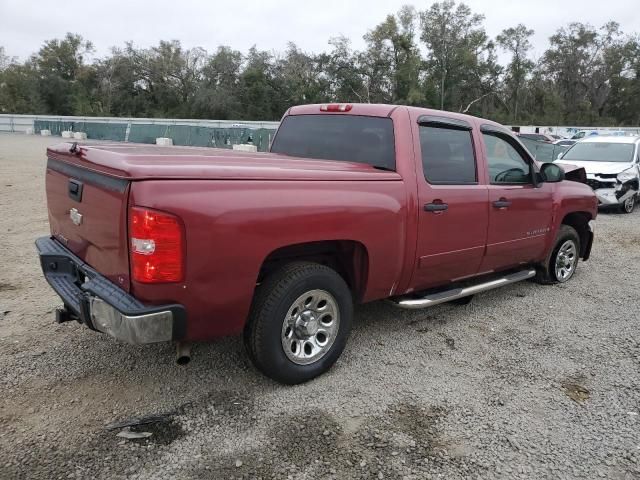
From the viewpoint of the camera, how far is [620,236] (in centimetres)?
888

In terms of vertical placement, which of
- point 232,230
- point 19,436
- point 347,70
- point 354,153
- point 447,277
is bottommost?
point 19,436

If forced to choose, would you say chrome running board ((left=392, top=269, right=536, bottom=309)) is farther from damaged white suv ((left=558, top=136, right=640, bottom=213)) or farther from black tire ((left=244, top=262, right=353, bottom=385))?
damaged white suv ((left=558, top=136, right=640, bottom=213))

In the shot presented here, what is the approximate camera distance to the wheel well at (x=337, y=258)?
3182 mm

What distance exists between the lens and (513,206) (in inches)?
181

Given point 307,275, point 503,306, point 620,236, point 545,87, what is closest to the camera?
point 307,275

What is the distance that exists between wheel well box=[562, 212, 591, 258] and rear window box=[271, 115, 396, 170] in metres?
3.13

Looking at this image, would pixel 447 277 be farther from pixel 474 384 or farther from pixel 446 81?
pixel 446 81

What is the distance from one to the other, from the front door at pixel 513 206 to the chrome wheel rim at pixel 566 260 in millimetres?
718

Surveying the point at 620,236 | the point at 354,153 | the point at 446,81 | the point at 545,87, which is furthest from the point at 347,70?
the point at 354,153

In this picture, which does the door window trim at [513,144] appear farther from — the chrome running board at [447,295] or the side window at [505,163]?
the chrome running board at [447,295]

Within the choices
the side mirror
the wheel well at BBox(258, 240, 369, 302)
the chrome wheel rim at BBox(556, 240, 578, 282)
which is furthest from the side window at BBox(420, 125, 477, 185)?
the chrome wheel rim at BBox(556, 240, 578, 282)

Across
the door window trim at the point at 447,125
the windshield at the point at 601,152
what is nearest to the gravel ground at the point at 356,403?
the door window trim at the point at 447,125

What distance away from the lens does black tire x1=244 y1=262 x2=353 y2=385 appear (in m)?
3.01

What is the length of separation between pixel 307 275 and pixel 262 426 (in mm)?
931
